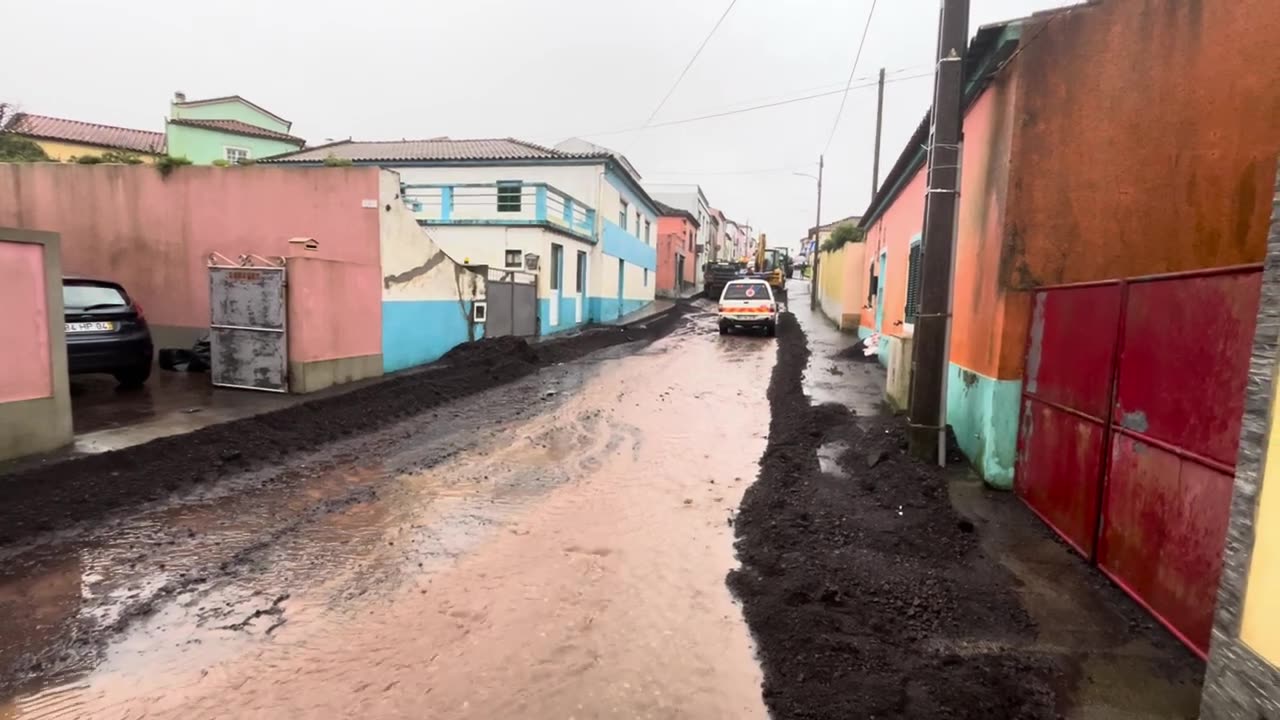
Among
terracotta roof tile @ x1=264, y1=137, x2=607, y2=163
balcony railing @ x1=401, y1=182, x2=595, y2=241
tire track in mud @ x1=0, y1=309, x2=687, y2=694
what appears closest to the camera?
tire track in mud @ x1=0, y1=309, x2=687, y2=694

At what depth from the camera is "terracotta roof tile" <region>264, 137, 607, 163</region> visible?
23.0 m

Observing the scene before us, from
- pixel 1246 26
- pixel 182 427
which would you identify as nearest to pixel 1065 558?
pixel 1246 26

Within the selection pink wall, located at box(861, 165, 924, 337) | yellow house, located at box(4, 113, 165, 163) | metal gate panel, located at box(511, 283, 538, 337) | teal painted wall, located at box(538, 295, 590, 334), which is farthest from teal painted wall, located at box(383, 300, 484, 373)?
yellow house, located at box(4, 113, 165, 163)

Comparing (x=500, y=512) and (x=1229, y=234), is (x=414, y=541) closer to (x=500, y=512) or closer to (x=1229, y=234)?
(x=500, y=512)

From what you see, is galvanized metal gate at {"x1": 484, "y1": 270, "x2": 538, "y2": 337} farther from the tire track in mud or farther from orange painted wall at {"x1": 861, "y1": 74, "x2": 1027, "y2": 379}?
orange painted wall at {"x1": 861, "y1": 74, "x2": 1027, "y2": 379}

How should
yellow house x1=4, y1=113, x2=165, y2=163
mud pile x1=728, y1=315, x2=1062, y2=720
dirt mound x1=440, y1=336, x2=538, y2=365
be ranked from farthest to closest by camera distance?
yellow house x1=4, y1=113, x2=165, y2=163 → dirt mound x1=440, y1=336, x2=538, y2=365 → mud pile x1=728, y1=315, x2=1062, y2=720

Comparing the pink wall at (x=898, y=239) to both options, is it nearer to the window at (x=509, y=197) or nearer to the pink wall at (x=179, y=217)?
the pink wall at (x=179, y=217)

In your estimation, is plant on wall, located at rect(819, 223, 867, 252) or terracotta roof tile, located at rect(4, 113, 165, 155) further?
terracotta roof tile, located at rect(4, 113, 165, 155)

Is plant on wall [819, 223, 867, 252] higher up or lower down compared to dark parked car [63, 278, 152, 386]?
higher up

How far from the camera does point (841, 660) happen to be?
334 cm

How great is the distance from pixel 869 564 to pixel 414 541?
329 centimetres

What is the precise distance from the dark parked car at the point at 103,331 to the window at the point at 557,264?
39.1ft

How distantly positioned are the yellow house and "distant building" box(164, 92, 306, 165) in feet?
5.49

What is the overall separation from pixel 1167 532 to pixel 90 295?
11.5 metres
